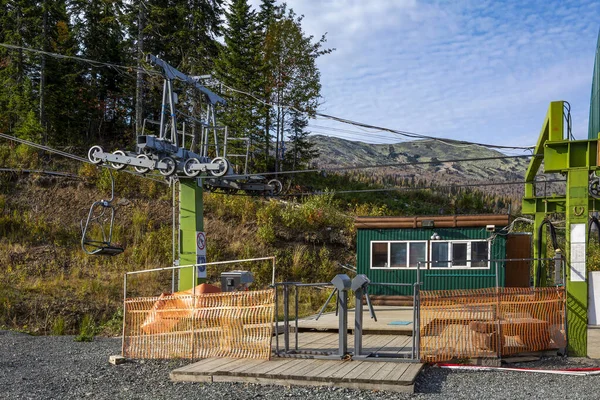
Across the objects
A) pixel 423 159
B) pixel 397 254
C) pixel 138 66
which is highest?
pixel 423 159

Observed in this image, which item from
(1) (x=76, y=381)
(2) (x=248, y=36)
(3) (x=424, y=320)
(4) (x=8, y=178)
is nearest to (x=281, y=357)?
(3) (x=424, y=320)

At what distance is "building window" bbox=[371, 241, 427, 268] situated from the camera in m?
18.6

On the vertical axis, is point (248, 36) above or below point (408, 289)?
above

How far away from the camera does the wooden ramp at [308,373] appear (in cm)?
791

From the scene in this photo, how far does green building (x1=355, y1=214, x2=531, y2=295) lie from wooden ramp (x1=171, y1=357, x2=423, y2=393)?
30.1ft

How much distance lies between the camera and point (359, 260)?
62.8 feet

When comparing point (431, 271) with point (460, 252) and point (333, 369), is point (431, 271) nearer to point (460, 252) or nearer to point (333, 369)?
point (460, 252)

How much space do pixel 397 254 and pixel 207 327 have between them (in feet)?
→ 31.9

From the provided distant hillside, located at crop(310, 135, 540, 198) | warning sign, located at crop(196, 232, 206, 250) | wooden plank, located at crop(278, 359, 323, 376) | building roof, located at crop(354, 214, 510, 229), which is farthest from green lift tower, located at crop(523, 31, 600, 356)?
distant hillside, located at crop(310, 135, 540, 198)

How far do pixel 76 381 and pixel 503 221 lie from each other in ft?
41.4

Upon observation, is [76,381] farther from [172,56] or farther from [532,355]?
[172,56]

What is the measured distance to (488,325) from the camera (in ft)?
31.3

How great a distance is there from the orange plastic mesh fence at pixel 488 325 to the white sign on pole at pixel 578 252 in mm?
541

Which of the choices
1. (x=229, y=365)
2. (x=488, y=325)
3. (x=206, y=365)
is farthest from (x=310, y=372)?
(x=488, y=325)
